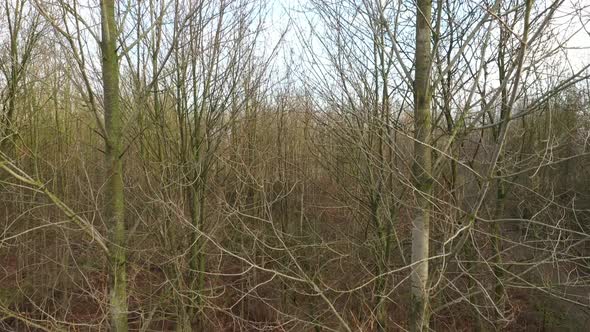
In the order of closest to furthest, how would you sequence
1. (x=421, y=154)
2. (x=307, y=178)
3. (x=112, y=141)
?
(x=421, y=154) < (x=112, y=141) < (x=307, y=178)

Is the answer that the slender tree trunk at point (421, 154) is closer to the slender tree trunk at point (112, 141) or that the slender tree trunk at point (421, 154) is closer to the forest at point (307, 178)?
the forest at point (307, 178)

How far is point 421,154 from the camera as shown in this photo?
2.55 m

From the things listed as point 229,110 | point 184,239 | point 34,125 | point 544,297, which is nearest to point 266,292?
point 184,239

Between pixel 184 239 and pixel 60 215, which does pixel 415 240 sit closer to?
pixel 184 239

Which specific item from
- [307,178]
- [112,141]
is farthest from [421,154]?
[307,178]

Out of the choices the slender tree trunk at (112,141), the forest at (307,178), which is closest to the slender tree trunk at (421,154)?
the forest at (307,178)

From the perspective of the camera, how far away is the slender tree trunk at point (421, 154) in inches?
99.8

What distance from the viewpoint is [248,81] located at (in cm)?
627

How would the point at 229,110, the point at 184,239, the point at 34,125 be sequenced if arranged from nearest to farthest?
the point at 184,239, the point at 229,110, the point at 34,125

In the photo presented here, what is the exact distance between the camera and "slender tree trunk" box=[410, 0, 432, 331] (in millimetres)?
2535

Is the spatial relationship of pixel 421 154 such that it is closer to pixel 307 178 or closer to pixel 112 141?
pixel 112 141

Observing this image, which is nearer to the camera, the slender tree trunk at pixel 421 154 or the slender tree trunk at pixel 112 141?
the slender tree trunk at pixel 421 154

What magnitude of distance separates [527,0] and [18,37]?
9.03m

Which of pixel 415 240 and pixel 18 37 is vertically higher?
pixel 18 37
